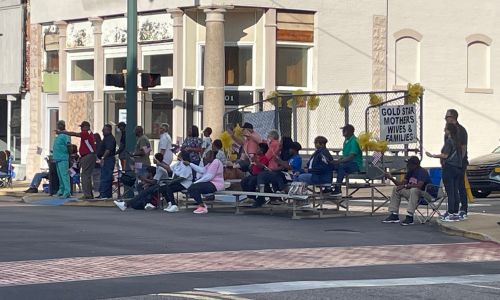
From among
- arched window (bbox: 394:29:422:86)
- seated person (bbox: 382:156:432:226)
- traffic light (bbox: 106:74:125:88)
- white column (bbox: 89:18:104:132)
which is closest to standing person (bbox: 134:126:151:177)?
traffic light (bbox: 106:74:125:88)

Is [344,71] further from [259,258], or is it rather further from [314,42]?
[259,258]

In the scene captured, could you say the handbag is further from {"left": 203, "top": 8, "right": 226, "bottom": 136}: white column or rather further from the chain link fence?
{"left": 203, "top": 8, "right": 226, "bottom": 136}: white column

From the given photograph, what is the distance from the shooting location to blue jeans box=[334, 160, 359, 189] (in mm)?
21250

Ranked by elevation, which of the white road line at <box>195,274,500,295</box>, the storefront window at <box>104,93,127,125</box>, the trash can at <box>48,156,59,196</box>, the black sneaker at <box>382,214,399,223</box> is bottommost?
the white road line at <box>195,274,500,295</box>

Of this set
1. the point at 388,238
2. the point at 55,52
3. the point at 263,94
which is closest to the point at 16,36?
the point at 55,52

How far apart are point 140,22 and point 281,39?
4.85m

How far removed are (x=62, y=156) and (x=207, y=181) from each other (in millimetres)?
5338

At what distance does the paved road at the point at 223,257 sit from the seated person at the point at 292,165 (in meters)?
1.19

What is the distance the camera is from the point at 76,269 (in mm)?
12914

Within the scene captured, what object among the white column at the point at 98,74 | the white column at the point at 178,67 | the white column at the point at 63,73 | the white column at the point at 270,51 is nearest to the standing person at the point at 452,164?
the white column at the point at 270,51

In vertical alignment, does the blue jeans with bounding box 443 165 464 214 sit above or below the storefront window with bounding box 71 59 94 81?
below

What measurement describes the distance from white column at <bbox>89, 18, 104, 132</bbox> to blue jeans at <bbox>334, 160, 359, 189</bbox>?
16.6 meters

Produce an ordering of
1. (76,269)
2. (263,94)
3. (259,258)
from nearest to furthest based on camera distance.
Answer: (76,269) < (259,258) < (263,94)

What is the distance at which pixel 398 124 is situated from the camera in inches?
875
